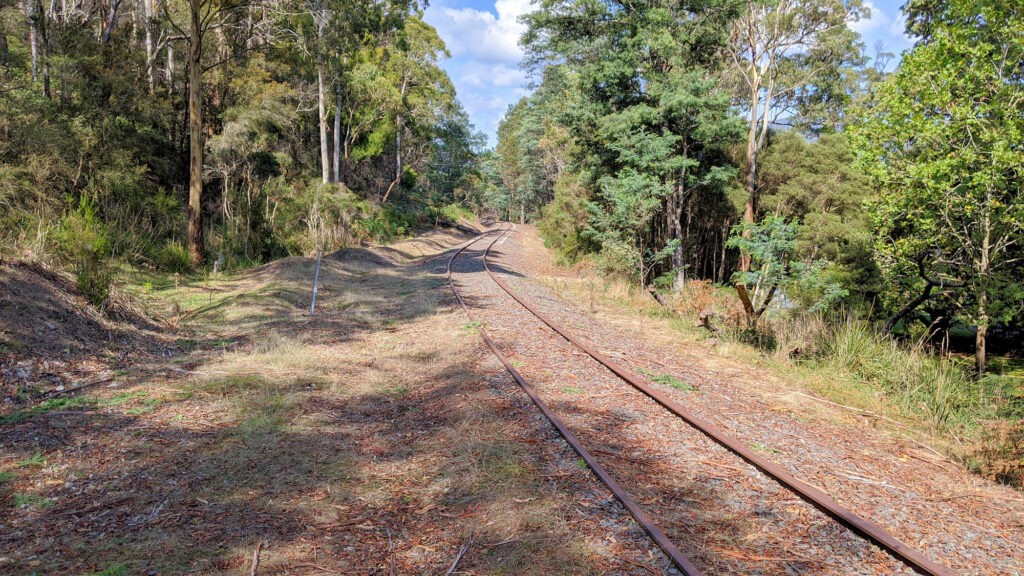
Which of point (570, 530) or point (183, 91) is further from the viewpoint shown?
point (183, 91)

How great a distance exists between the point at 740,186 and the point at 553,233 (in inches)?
460

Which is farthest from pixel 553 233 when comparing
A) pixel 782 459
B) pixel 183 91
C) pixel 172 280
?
pixel 782 459

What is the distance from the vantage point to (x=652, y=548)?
3.23 m

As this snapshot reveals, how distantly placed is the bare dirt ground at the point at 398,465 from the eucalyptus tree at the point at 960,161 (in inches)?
190

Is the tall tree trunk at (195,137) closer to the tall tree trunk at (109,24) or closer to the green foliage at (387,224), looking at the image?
the tall tree trunk at (109,24)

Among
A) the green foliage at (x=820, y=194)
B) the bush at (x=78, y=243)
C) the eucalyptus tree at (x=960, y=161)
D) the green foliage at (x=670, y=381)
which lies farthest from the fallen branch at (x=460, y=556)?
the green foliage at (x=820, y=194)

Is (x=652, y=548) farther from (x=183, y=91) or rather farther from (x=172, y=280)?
(x=183, y=91)

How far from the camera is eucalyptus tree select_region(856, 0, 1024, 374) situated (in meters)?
8.32

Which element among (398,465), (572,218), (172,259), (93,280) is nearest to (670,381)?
(398,465)

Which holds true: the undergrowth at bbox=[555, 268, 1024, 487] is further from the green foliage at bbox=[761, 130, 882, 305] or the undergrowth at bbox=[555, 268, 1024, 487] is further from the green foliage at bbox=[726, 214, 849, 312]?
the green foliage at bbox=[761, 130, 882, 305]

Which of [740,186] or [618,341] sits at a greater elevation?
[740,186]

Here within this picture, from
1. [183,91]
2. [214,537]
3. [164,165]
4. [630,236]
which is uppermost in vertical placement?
[183,91]

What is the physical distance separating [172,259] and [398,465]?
1173 centimetres

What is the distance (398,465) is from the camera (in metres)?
4.46
